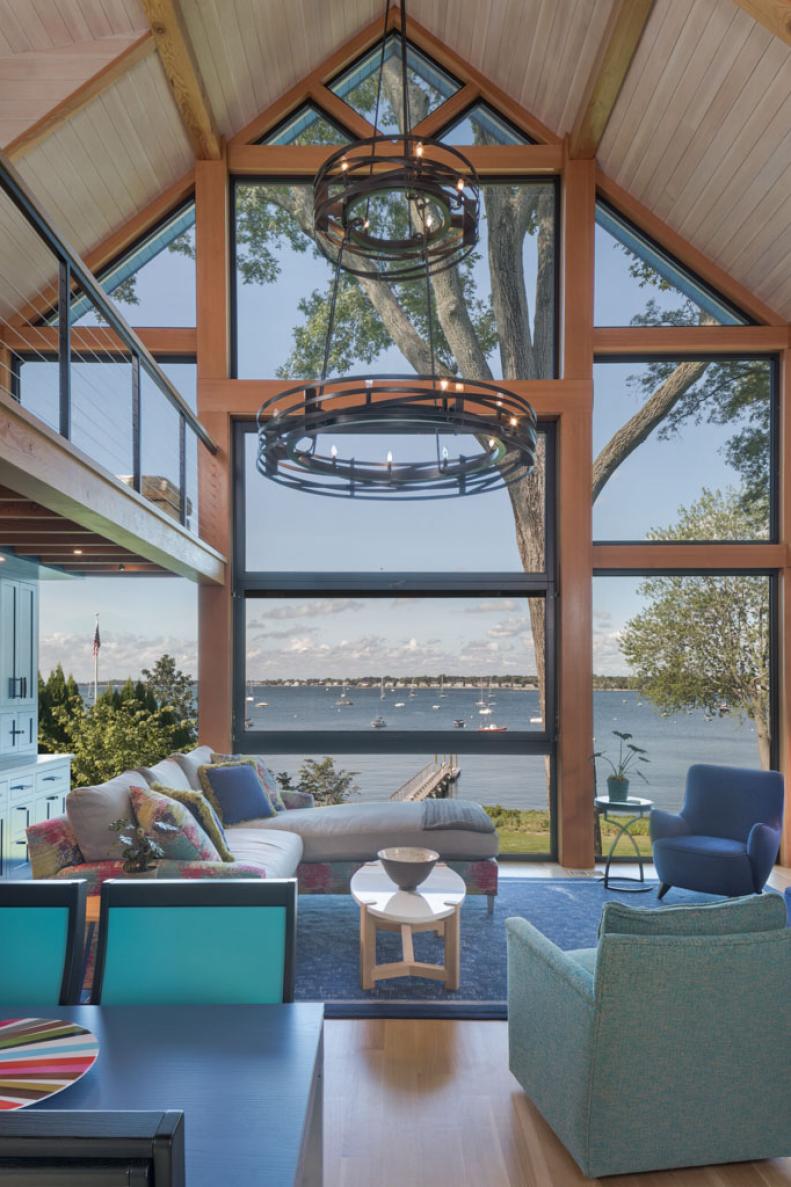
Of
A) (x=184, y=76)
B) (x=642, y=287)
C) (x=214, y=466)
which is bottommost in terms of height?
(x=214, y=466)

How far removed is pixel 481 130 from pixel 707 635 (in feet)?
14.5

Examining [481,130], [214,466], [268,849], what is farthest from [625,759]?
[481,130]

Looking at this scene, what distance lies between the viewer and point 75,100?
5.27 meters

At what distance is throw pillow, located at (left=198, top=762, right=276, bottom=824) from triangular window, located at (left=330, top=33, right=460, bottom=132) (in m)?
5.24

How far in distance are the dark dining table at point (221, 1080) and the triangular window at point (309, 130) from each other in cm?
684

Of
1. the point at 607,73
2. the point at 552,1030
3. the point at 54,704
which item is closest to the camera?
the point at 552,1030

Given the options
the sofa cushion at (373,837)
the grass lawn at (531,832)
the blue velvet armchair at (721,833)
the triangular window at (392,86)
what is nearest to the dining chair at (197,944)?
the sofa cushion at (373,837)

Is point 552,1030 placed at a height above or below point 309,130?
below

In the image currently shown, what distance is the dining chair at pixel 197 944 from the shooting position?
6.53ft

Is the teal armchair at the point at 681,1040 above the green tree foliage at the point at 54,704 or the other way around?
the other way around

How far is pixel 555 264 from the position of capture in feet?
22.7

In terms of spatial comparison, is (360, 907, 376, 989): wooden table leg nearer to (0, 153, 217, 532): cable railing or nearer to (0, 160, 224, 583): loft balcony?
(0, 160, 224, 583): loft balcony

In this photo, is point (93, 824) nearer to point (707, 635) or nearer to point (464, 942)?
point (464, 942)

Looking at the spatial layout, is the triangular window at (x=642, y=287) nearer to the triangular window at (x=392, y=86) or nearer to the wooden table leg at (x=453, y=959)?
the triangular window at (x=392, y=86)
